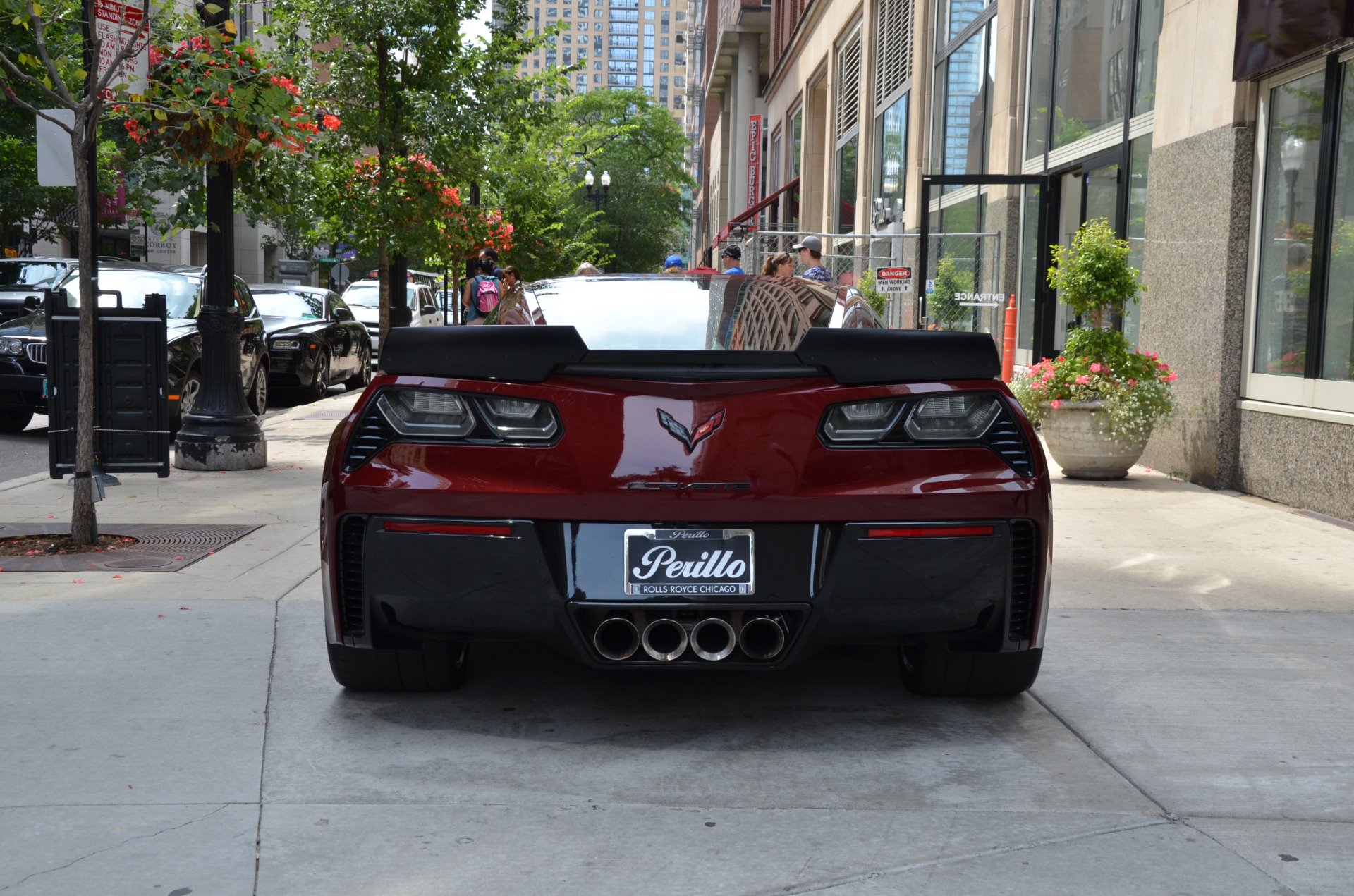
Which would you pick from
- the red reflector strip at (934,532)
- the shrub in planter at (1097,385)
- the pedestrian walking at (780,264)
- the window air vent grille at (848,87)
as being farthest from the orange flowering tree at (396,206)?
the red reflector strip at (934,532)

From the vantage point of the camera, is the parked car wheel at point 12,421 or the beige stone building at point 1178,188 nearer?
the beige stone building at point 1178,188

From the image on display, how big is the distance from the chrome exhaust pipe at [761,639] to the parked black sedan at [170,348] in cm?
887

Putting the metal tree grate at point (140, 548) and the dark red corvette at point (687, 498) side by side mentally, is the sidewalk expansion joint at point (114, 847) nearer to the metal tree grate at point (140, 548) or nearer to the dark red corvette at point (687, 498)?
the dark red corvette at point (687, 498)

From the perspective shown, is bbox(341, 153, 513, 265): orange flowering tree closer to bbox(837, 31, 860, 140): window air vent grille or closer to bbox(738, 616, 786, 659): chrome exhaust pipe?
bbox(837, 31, 860, 140): window air vent grille

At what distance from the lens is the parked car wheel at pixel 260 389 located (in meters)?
15.4

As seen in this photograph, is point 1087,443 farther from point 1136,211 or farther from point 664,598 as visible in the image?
point 664,598

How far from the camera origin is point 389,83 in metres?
16.2

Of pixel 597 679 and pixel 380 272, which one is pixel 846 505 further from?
pixel 380 272

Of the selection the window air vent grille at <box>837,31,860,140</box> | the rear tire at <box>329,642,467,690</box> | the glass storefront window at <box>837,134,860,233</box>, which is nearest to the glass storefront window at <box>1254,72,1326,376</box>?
the rear tire at <box>329,642,467,690</box>

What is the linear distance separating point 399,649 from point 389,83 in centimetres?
1301

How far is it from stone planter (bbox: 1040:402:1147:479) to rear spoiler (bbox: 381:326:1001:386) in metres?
6.67

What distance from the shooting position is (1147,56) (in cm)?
1231

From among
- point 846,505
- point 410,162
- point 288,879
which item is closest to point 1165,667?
point 846,505

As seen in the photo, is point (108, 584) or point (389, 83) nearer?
point (108, 584)
